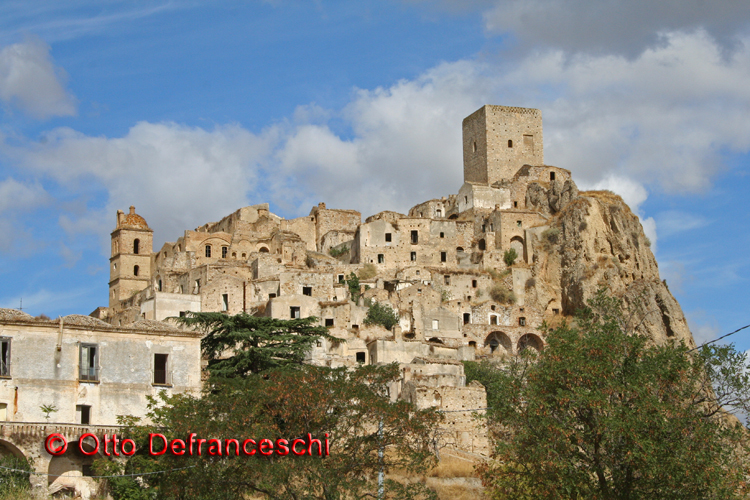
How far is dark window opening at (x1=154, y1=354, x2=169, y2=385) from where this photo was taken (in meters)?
36.5

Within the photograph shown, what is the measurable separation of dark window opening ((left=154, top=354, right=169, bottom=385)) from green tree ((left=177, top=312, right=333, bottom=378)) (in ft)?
23.1

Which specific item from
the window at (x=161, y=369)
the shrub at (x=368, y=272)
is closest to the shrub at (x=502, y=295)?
the shrub at (x=368, y=272)

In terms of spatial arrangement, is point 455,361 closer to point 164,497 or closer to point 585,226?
point 585,226

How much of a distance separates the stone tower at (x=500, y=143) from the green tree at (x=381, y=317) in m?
27.3

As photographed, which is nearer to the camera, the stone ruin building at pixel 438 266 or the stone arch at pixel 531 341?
the stone ruin building at pixel 438 266

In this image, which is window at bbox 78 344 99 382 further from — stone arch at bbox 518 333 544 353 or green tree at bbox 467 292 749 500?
stone arch at bbox 518 333 544 353

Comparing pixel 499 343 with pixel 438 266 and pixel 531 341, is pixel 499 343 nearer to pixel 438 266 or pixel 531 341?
pixel 531 341

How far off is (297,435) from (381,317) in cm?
3473

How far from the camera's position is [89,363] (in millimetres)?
35469

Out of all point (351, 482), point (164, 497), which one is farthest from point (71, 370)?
point (351, 482)

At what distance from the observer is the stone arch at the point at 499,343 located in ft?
231

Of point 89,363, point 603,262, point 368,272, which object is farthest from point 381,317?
point 89,363

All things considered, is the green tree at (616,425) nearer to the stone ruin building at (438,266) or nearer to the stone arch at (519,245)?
the stone ruin building at (438,266)

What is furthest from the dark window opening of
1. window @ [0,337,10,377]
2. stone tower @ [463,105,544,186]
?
stone tower @ [463,105,544,186]
